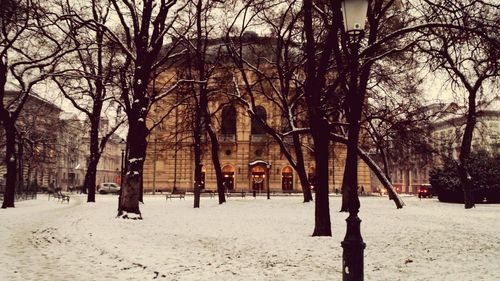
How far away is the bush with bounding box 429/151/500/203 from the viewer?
3588cm

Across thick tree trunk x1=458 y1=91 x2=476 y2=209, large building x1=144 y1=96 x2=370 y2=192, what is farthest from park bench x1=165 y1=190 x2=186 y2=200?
thick tree trunk x1=458 y1=91 x2=476 y2=209

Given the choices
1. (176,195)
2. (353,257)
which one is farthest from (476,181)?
(353,257)

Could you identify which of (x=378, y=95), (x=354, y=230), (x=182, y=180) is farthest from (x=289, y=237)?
(x=182, y=180)

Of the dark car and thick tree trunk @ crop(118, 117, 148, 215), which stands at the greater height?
thick tree trunk @ crop(118, 117, 148, 215)

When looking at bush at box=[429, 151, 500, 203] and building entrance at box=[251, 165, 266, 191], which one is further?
building entrance at box=[251, 165, 266, 191]

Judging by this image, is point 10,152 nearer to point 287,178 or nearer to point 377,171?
point 377,171

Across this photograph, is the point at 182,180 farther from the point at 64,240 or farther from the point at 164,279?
the point at 164,279

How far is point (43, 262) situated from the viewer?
387 inches

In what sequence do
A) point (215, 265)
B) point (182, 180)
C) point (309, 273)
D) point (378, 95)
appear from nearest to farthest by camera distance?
point (309, 273) → point (215, 265) → point (378, 95) → point (182, 180)

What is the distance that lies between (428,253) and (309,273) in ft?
12.0

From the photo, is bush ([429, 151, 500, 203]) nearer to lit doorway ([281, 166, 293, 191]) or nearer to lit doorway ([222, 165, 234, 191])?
lit doorway ([281, 166, 293, 191])

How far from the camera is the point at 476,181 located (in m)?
36.0

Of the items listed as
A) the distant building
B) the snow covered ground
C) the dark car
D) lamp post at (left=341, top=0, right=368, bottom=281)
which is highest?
the distant building

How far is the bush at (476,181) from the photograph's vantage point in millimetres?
35875
